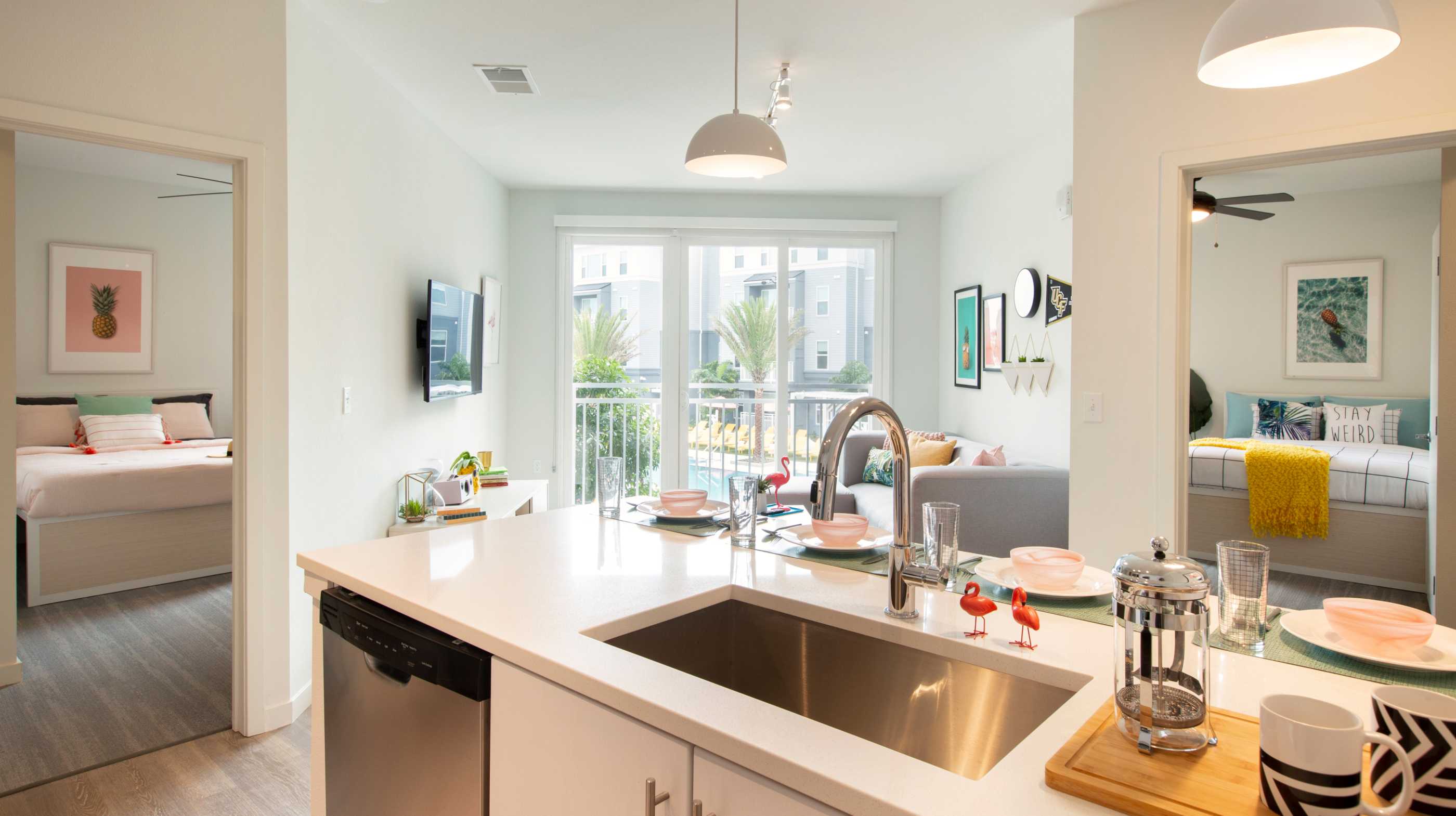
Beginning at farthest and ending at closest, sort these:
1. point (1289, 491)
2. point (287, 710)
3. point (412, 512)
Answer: point (1289, 491)
point (412, 512)
point (287, 710)

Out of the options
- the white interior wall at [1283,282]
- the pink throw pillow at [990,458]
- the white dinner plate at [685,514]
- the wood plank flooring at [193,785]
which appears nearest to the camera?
the white dinner plate at [685,514]

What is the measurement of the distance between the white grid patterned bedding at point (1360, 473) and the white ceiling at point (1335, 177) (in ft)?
5.54

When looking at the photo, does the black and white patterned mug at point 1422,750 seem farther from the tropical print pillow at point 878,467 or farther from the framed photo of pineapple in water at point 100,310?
the framed photo of pineapple in water at point 100,310

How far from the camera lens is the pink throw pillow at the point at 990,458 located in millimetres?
3969

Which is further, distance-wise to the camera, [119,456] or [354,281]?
[119,456]

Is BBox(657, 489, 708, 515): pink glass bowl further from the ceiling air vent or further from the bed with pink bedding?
the bed with pink bedding

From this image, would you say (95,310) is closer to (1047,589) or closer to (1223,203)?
(1047,589)

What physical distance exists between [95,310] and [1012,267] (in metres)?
6.41

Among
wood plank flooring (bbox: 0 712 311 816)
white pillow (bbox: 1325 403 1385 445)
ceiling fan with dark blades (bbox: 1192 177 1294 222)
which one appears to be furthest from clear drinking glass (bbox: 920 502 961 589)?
white pillow (bbox: 1325 403 1385 445)

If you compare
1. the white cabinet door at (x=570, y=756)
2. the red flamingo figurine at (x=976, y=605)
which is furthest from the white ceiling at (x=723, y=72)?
the white cabinet door at (x=570, y=756)

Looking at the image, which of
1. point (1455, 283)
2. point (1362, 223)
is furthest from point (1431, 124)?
point (1362, 223)

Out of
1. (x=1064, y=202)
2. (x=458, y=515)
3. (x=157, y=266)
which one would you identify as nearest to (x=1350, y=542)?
(x=1064, y=202)

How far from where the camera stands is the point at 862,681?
4.03ft

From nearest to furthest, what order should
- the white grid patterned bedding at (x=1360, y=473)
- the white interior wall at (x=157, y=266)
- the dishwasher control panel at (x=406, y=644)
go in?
the dishwasher control panel at (x=406, y=644)
the white grid patterned bedding at (x=1360, y=473)
the white interior wall at (x=157, y=266)
